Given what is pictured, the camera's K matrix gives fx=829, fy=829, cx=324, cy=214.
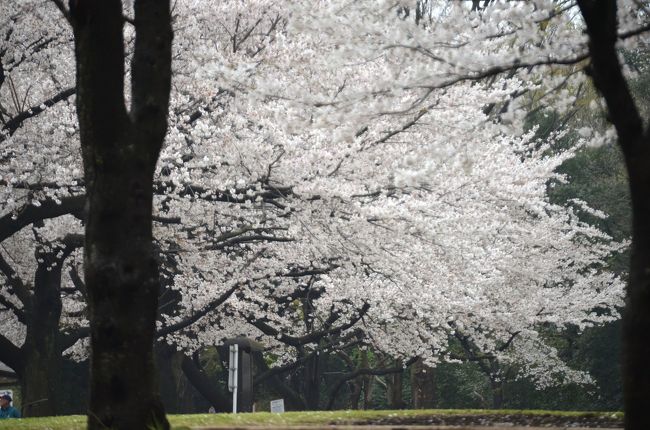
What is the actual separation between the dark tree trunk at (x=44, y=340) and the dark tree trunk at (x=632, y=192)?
13482mm

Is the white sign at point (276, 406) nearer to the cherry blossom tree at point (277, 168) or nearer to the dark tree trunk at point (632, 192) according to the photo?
the cherry blossom tree at point (277, 168)

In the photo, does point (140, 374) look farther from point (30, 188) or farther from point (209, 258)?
point (209, 258)

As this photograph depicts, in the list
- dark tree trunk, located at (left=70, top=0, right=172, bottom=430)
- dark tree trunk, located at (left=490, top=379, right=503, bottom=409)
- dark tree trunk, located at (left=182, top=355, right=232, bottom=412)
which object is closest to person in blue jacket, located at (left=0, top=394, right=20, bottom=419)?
dark tree trunk, located at (left=182, top=355, right=232, bottom=412)

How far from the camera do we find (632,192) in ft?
Answer: 20.4

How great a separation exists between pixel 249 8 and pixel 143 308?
10.8 meters

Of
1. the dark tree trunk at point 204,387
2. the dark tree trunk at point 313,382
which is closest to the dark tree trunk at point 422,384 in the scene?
the dark tree trunk at point 313,382

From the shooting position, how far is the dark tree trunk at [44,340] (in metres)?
17.0

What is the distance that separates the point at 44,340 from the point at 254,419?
8.01 meters

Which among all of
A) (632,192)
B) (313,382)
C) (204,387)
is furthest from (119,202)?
(313,382)

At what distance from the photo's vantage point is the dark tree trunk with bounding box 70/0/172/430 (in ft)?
20.6

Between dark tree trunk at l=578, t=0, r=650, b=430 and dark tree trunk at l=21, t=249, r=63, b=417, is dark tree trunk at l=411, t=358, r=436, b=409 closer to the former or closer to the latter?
dark tree trunk at l=21, t=249, r=63, b=417

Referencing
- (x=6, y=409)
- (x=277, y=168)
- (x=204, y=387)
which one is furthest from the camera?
(x=204, y=387)

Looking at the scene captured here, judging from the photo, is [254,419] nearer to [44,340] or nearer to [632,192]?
[632,192]

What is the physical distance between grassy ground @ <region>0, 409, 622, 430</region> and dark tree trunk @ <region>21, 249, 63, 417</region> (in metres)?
4.65
